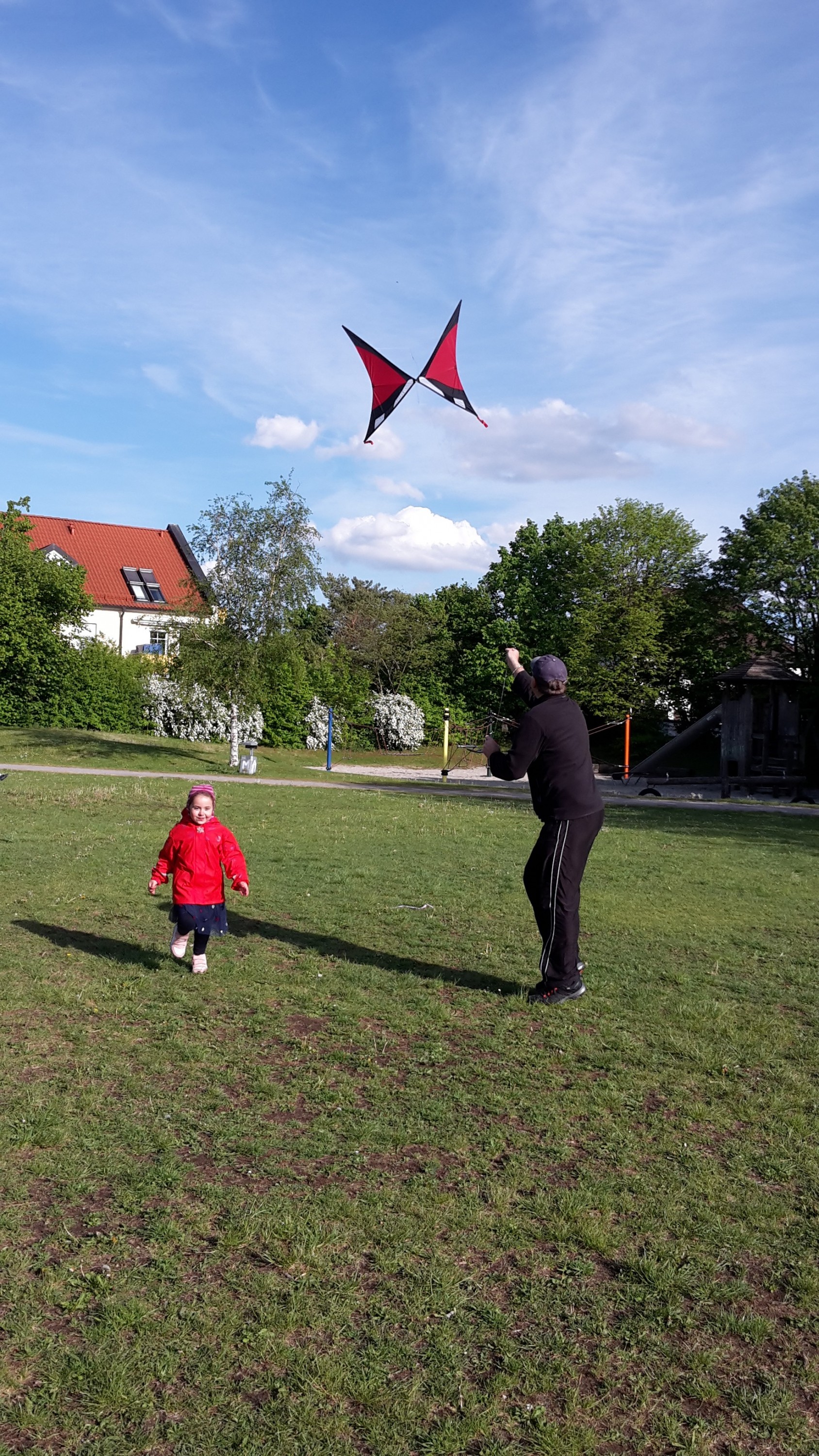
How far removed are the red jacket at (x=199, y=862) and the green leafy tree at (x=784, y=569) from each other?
2640 cm

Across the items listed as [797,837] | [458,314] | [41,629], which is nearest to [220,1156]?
[458,314]

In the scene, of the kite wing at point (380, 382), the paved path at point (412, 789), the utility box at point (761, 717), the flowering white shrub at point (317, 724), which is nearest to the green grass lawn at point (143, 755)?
the flowering white shrub at point (317, 724)

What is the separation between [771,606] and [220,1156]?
3107 centimetres

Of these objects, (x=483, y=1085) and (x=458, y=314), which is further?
(x=458, y=314)

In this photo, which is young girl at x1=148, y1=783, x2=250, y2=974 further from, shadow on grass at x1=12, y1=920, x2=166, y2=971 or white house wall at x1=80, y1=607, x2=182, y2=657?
white house wall at x1=80, y1=607, x2=182, y2=657

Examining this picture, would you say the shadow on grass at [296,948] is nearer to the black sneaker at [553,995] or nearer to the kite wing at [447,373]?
the black sneaker at [553,995]

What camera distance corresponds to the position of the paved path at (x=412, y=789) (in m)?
22.5

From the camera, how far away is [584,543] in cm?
4272

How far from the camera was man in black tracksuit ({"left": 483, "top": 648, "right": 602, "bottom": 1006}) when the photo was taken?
21.5 feet

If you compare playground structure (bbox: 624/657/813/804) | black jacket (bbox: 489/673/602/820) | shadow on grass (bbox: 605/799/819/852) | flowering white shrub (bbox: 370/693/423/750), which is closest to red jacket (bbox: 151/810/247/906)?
black jacket (bbox: 489/673/602/820)

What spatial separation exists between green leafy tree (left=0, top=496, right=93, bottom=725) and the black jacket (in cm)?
3243

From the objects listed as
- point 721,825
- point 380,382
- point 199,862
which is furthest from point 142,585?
point 199,862

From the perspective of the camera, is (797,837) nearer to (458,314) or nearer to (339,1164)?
(458,314)

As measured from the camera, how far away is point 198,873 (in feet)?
23.9
